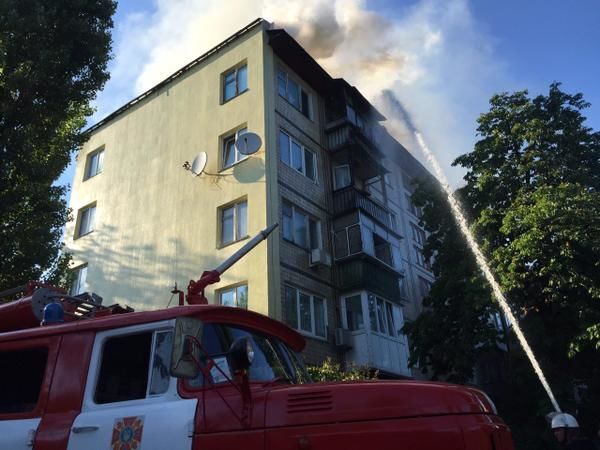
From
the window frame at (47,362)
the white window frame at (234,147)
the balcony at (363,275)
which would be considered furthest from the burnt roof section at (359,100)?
the window frame at (47,362)

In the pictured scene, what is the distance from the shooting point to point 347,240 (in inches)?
744

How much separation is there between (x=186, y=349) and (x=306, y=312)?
13027 millimetres

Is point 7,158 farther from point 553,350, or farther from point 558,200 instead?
point 553,350

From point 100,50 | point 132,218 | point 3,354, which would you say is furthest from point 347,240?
point 3,354

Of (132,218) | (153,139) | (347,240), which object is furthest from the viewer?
(153,139)

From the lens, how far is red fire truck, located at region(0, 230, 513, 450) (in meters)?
3.43

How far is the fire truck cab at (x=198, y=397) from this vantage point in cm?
343

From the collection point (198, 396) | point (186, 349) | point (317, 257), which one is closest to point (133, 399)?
point (198, 396)

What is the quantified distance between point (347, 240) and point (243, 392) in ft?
50.2

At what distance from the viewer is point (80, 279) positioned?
20953 millimetres

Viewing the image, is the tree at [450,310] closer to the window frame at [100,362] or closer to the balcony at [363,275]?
the balcony at [363,275]

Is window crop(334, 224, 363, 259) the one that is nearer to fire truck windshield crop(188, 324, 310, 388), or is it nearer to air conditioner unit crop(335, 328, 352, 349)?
air conditioner unit crop(335, 328, 352, 349)

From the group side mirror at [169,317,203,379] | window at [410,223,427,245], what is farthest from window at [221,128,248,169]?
side mirror at [169,317,203,379]

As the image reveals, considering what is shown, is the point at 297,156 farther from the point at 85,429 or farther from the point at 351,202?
the point at 85,429
